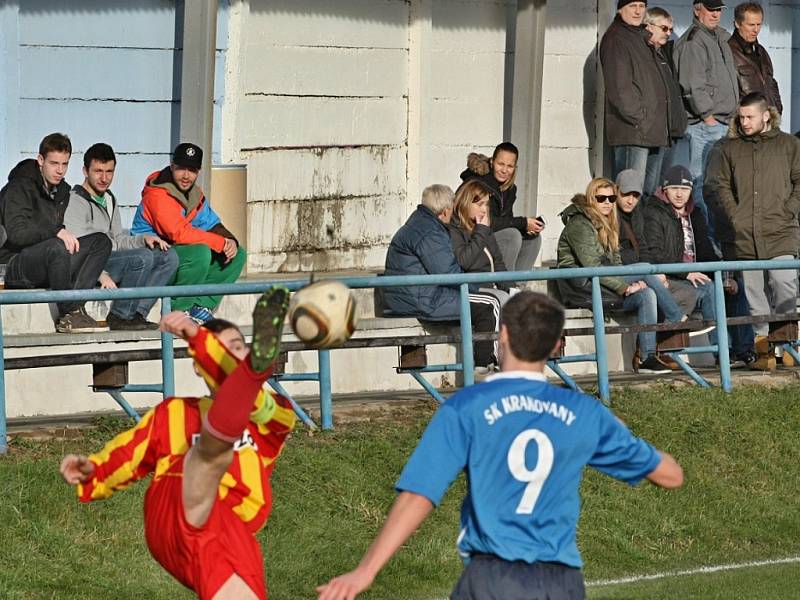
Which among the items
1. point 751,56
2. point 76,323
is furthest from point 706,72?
point 76,323

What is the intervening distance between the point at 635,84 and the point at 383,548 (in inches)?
389

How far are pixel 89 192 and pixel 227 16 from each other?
265cm

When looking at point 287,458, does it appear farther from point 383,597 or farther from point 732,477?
point 732,477

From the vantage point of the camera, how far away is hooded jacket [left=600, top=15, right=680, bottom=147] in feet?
48.0

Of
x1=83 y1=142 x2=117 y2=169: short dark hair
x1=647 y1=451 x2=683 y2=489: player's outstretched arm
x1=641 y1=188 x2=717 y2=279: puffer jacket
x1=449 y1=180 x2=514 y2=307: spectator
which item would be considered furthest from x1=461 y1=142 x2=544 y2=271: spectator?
x1=647 y1=451 x2=683 y2=489: player's outstretched arm

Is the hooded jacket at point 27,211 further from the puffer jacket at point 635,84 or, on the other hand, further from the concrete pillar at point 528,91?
the puffer jacket at point 635,84

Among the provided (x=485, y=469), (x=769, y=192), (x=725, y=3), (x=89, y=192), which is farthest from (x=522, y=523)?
(x=725, y=3)

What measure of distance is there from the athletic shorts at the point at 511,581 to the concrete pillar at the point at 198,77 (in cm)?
794

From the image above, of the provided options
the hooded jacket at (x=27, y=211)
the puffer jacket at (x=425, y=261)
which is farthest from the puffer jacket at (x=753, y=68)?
the hooded jacket at (x=27, y=211)

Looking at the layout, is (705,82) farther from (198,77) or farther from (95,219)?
(95,219)

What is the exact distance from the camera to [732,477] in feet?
39.7

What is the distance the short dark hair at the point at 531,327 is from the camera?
566cm

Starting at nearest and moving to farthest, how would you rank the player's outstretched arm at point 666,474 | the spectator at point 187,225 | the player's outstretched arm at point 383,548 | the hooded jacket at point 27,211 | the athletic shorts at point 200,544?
the player's outstretched arm at point 383,548 < the player's outstretched arm at point 666,474 < the athletic shorts at point 200,544 < the hooded jacket at point 27,211 < the spectator at point 187,225

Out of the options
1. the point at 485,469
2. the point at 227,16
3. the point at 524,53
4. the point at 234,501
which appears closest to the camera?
the point at 485,469
